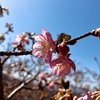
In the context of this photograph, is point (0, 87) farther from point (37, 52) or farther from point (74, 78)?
point (74, 78)

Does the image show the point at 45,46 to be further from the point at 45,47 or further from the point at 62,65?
the point at 62,65

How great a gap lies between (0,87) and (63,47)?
113 centimetres

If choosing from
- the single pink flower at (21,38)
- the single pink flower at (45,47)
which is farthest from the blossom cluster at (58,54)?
the single pink flower at (21,38)

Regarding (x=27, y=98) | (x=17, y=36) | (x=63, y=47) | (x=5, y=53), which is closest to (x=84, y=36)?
(x=63, y=47)

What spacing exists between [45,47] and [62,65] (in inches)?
4.4

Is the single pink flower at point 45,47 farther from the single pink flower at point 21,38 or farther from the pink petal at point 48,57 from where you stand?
the single pink flower at point 21,38

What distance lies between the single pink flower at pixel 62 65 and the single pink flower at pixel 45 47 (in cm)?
3

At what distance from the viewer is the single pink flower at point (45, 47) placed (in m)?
0.77

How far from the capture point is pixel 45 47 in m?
0.85

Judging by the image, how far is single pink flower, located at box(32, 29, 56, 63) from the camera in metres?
0.77

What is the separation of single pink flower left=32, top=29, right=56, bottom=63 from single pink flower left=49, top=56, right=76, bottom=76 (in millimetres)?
30

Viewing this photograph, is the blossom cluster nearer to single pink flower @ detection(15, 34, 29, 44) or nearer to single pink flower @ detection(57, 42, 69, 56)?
single pink flower @ detection(57, 42, 69, 56)

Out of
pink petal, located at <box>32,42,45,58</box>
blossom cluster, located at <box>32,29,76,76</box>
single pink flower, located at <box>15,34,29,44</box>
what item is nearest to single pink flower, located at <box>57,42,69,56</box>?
blossom cluster, located at <box>32,29,76,76</box>

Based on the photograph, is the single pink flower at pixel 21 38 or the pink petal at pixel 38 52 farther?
the single pink flower at pixel 21 38
